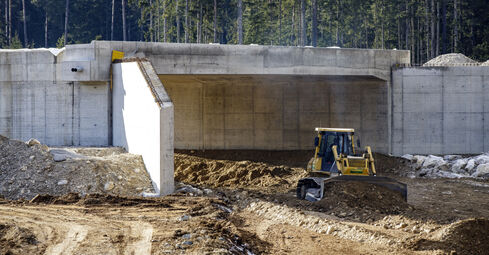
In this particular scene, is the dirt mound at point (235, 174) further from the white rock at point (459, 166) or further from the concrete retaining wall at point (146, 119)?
the white rock at point (459, 166)

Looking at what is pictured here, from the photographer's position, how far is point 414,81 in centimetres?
2739

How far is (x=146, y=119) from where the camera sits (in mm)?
19031

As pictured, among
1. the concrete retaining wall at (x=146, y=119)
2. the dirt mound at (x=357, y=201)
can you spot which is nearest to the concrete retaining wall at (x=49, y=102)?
the concrete retaining wall at (x=146, y=119)

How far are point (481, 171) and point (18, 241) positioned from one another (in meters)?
20.1

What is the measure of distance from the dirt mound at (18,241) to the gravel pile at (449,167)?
1829cm

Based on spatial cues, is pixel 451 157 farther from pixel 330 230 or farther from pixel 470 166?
pixel 330 230

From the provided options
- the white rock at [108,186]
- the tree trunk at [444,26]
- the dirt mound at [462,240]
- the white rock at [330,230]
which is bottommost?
the white rock at [330,230]

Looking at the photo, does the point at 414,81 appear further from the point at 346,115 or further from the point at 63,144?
the point at 63,144

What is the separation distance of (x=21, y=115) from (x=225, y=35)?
6137cm

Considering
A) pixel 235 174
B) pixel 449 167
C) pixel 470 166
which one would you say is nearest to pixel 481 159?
pixel 470 166

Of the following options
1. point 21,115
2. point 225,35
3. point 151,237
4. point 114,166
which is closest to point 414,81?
point 114,166

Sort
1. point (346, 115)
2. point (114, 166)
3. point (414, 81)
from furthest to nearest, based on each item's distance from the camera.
Answer: point (346, 115)
point (414, 81)
point (114, 166)

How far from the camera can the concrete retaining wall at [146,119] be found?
1770cm

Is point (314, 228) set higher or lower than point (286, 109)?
lower
